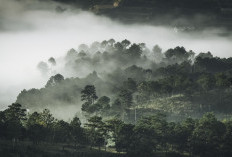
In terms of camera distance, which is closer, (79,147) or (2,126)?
(2,126)

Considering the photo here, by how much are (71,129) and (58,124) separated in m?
4.78

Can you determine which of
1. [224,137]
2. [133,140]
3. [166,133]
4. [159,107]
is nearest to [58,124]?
[133,140]

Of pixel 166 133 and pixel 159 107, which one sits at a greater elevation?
pixel 159 107

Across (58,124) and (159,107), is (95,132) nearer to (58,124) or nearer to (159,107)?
(58,124)

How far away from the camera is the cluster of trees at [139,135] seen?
133 meters

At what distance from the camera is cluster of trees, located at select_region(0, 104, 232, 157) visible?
436 ft

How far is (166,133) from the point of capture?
142 meters

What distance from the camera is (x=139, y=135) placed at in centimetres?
14475

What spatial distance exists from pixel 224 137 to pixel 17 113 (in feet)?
241

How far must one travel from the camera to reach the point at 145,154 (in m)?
132

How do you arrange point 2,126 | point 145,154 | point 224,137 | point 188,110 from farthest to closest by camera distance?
point 188,110
point 224,137
point 145,154
point 2,126

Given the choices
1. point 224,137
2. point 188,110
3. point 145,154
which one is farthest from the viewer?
point 188,110

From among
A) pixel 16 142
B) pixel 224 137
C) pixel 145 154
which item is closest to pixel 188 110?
pixel 224 137

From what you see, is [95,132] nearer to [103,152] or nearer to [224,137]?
[103,152]
